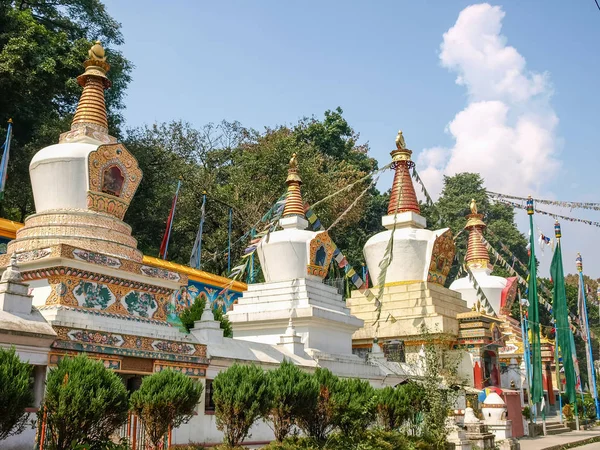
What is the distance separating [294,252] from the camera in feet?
66.4

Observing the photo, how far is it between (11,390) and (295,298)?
11.4 metres

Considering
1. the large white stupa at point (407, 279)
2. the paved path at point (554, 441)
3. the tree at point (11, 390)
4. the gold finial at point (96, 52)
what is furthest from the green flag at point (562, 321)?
the tree at point (11, 390)

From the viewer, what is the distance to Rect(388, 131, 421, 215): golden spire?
1056 inches

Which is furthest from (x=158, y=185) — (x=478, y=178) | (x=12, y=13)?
(x=478, y=178)

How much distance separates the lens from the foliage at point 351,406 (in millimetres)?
11969

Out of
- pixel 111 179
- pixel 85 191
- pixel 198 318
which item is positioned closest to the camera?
pixel 85 191

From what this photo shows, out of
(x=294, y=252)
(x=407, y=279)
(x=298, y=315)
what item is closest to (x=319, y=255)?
(x=294, y=252)

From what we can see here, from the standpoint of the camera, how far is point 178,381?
9461mm

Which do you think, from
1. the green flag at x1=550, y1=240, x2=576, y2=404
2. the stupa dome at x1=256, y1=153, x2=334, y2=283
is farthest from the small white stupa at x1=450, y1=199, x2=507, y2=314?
the stupa dome at x1=256, y1=153, x2=334, y2=283

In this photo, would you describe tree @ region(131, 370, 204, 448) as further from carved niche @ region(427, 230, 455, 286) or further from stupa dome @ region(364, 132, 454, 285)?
carved niche @ region(427, 230, 455, 286)

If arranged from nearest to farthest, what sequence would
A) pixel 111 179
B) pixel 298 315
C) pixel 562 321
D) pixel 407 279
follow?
1. pixel 111 179
2. pixel 298 315
3. pixel 562 321
4. pixel 407 279

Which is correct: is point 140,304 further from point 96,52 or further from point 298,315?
point 96,52

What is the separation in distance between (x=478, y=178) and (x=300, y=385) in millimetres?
55053

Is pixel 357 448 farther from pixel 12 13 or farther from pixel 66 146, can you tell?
pixel 12 13
